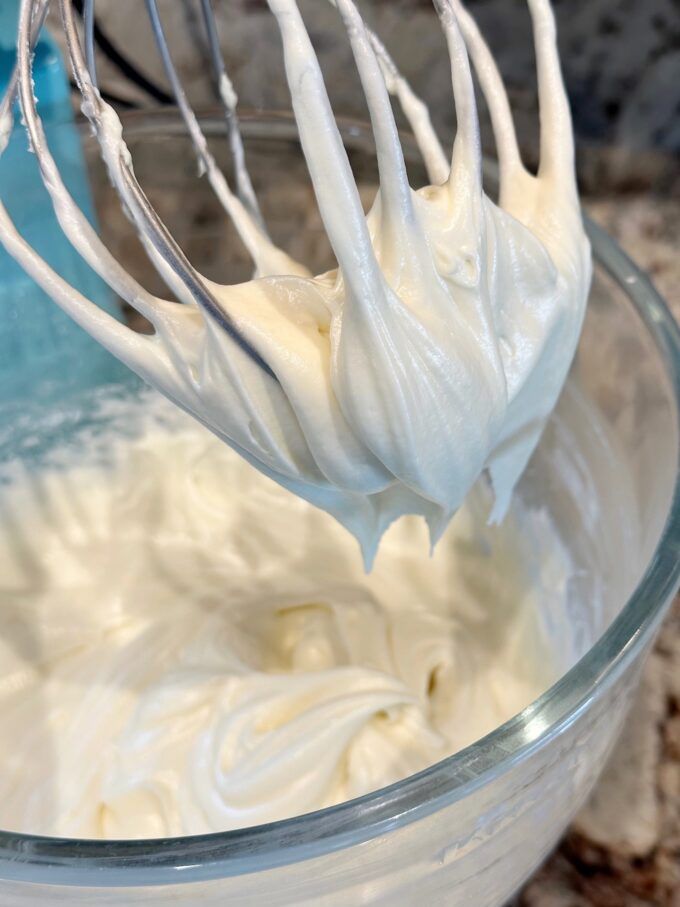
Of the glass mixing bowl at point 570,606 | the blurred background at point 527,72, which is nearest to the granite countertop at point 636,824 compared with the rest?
the glass mixing bowl at point 570,606

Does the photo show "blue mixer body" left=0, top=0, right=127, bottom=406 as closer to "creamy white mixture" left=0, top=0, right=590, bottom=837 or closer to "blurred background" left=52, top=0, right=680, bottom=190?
"creamy white mixture" left=0, top=0, right=590, bottom=837

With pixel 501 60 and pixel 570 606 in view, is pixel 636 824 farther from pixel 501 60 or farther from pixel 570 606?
pixel 501 60

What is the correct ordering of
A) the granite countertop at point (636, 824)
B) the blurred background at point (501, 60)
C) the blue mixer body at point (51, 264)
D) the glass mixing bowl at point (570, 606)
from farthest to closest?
the blurred background at point (501, 60)
the blue mixer body at point (51, 264)
the granite countertop at point (636, 824)
the glass mixing bowl at point (570, 606)

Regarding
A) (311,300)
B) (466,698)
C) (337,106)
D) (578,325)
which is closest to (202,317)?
(311,300)

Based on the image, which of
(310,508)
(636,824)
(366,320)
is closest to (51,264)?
(310,508)

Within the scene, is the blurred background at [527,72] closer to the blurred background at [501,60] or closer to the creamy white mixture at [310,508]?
the blurred background at [501,60]

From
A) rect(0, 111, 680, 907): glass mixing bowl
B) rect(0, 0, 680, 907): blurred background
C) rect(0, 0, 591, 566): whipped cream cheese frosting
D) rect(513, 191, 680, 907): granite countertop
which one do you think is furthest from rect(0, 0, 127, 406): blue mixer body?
rect(513, 191, 680, 907): granite countertop
